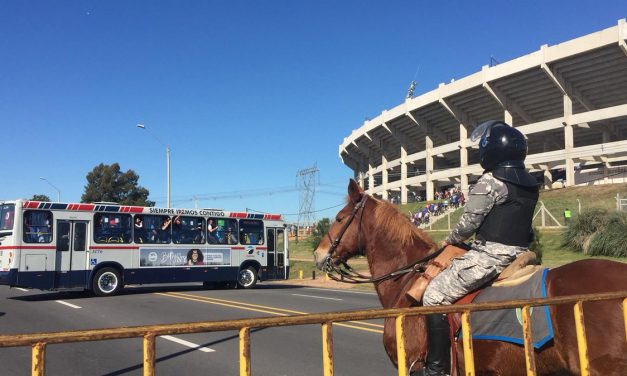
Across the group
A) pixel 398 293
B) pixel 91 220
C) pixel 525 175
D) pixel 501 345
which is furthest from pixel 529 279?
pixel 91 220

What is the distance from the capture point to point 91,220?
17.5 metres

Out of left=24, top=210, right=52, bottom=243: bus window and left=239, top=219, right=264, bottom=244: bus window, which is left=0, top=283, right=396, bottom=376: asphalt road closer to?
left=24, top=210, right=52, bottom=243: bus window

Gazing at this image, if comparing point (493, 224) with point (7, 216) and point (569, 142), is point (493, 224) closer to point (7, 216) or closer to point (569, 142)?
point (7, 216)

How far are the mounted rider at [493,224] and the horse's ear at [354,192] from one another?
137cm

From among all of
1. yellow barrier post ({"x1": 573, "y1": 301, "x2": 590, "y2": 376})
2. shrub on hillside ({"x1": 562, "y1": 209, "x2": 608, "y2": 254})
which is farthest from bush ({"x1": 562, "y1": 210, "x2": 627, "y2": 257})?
yellow barrier post ({"x1": 573, "y1": 301, "x2": 590, "y2": 376})

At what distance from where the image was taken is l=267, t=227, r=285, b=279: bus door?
22391 millimetres

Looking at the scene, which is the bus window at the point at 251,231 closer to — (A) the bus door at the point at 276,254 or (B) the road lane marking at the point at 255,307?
(A) the bus door at the point at 276,254

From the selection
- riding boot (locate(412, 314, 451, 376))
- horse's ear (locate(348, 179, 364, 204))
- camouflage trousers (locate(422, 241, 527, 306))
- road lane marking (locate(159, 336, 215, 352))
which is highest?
horse's ear (locate(348, 179, 364, 204))

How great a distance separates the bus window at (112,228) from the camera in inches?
695

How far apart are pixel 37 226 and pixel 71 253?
134cm

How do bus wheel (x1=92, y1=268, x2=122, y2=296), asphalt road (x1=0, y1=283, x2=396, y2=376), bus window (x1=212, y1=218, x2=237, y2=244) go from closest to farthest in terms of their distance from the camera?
asphalt road (x1=0, y1=283, x2=396, y2=376) < bus wheel (x1=92, y1=268, x2=122, y2=296) < bus window (x1=212, y1=218, x2=237, y2=244)

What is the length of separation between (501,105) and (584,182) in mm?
10071

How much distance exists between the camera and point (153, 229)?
19016mm

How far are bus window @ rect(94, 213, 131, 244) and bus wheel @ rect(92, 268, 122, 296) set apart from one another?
106 cm
